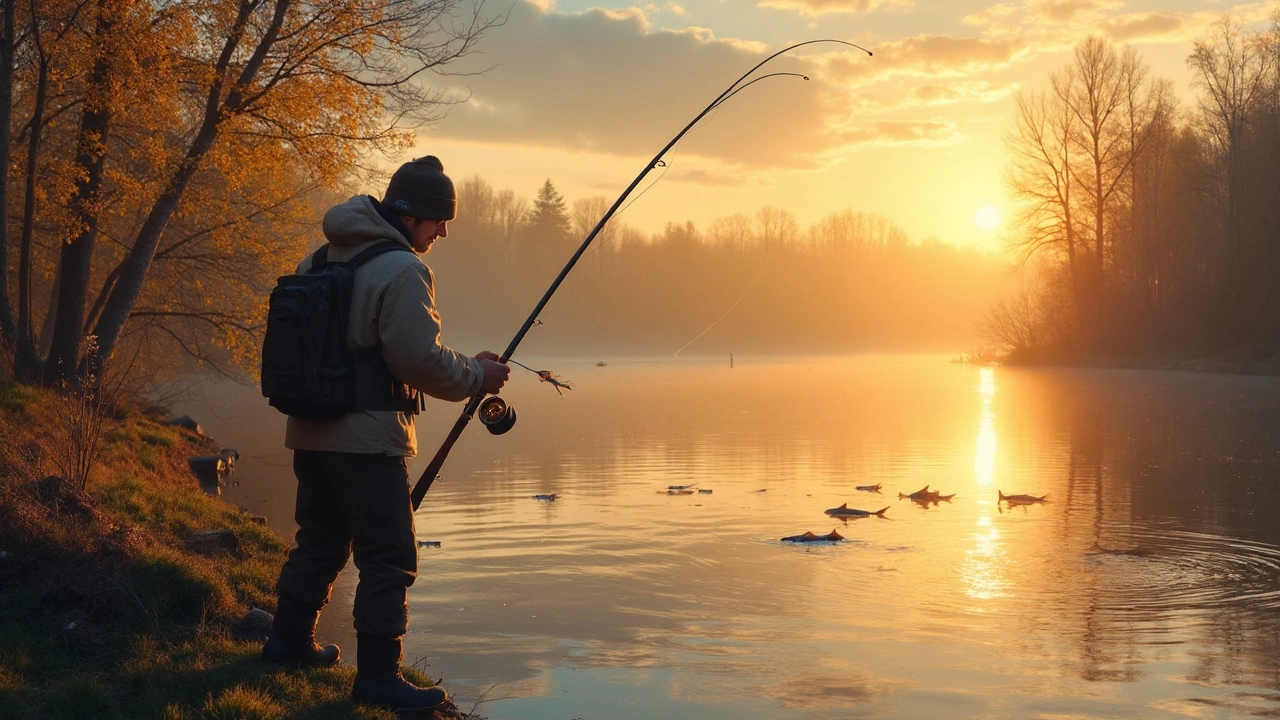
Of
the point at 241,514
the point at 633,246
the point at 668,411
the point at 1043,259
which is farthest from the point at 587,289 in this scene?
the point at 241,514

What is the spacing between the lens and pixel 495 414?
15.9 feet

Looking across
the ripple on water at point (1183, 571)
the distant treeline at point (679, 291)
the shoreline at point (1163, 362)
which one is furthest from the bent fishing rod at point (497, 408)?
the distant treeline at point (679, 291)

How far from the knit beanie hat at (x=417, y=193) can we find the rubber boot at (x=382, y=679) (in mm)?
1646

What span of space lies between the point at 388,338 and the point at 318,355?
10.8 inches

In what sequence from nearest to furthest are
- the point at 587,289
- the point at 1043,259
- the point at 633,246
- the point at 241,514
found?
the point at 241,514
the point at 1043,259
the point at 587,289
the point at 633,246

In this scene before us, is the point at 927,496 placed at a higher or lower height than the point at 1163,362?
lower

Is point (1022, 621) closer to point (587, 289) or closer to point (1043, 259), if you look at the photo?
point (1043, 259)

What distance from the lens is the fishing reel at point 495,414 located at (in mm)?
4793

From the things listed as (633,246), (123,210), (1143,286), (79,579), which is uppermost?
(633,246)

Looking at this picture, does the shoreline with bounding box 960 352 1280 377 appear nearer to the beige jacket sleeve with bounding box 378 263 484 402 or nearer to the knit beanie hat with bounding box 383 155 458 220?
the knit beanie hat with bounding box 383 155 458 220

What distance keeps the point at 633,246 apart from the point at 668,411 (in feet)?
Result: 260

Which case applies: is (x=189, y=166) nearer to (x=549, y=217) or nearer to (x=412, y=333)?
(x=412, y=333)

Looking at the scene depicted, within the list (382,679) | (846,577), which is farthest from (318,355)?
(846,577)

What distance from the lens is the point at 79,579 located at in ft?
17.4
